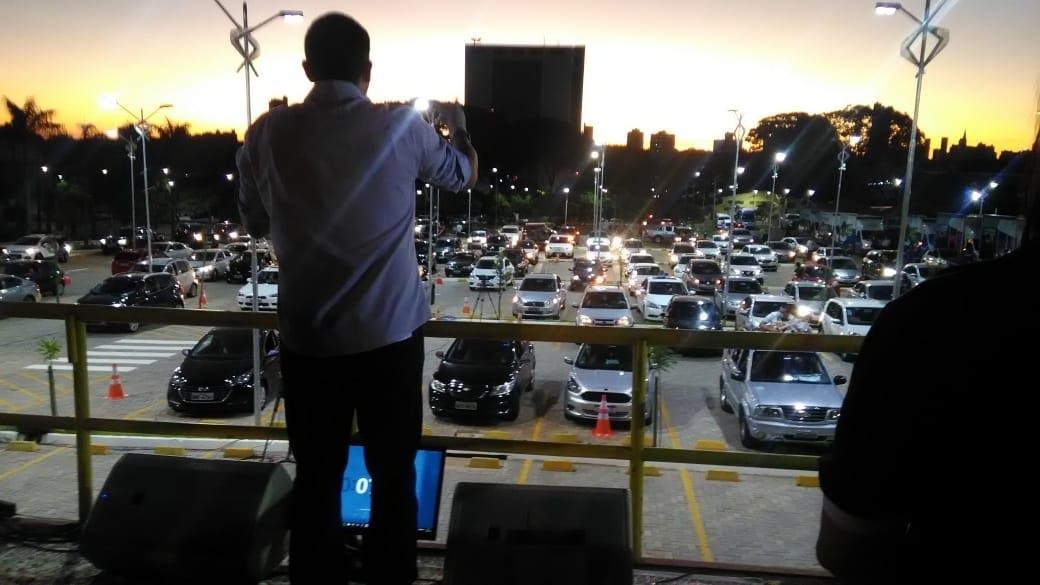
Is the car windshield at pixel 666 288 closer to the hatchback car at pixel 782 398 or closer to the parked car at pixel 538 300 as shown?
the parked car at pixel 538 300

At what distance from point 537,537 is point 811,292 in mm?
24867

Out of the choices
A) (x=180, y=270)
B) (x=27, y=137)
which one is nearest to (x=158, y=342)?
(x=180, y=270)

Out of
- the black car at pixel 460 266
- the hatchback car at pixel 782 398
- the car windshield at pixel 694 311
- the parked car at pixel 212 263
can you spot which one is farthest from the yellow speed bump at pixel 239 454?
the black car at pixel 460 266

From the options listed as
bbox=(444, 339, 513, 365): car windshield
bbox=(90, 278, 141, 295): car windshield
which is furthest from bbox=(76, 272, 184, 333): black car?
bbox=(444, 339, 513, 365): car windshield

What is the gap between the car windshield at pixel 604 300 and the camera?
2158 centimetres

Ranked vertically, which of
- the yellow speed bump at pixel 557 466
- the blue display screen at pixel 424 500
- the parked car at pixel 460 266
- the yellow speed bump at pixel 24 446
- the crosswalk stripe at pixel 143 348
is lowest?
the crosswalk stripe at pixel 143 348

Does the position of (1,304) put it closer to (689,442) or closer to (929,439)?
(929,439)

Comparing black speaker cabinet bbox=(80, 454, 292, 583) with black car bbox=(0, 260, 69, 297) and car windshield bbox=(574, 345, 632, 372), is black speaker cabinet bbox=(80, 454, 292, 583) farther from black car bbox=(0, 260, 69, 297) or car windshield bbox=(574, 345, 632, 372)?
black car bbox=(0, 260, 69, 297)

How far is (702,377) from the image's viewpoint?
16438 millimetres

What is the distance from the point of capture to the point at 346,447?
8.21ft

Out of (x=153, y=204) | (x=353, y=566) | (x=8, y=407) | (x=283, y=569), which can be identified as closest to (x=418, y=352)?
(x=353, y=566)

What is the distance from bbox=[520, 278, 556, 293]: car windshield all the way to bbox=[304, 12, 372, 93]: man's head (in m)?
23.9

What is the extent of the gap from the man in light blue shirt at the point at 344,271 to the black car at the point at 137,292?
888 inches

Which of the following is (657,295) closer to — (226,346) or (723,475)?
(226,346)
